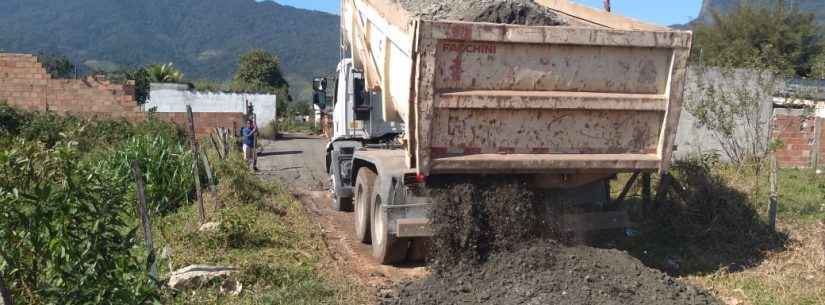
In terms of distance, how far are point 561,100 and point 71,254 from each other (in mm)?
4117

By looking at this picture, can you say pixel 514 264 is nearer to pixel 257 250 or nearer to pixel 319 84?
pixel 257 250

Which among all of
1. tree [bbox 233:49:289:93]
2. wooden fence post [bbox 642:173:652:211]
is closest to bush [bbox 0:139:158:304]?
wooden fence post [bbox 642:173:652:211]

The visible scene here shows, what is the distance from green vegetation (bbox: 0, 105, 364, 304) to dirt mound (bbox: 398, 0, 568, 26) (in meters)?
2.76

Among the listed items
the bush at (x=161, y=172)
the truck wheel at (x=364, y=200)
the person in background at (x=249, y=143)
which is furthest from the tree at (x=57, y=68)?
the truck wheel at (x=364, y=200)

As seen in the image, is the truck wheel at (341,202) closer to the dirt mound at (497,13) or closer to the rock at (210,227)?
the rock at (210,227)

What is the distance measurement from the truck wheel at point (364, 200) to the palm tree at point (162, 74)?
42256 mm

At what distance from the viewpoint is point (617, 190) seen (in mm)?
11438

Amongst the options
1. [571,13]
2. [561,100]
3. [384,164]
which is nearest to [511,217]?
[561,100]

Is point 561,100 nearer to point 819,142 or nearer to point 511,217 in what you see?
point 511,217

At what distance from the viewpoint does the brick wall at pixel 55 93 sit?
70.6 ft

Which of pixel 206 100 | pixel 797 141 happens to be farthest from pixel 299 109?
pixel 797 141

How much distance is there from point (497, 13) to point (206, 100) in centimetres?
3959

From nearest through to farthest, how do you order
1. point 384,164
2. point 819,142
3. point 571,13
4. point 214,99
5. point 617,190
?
point 384,164, point 571,13, point 617,190, point 819,142, point 214,99

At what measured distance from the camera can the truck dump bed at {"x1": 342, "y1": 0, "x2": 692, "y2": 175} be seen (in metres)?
6.65
